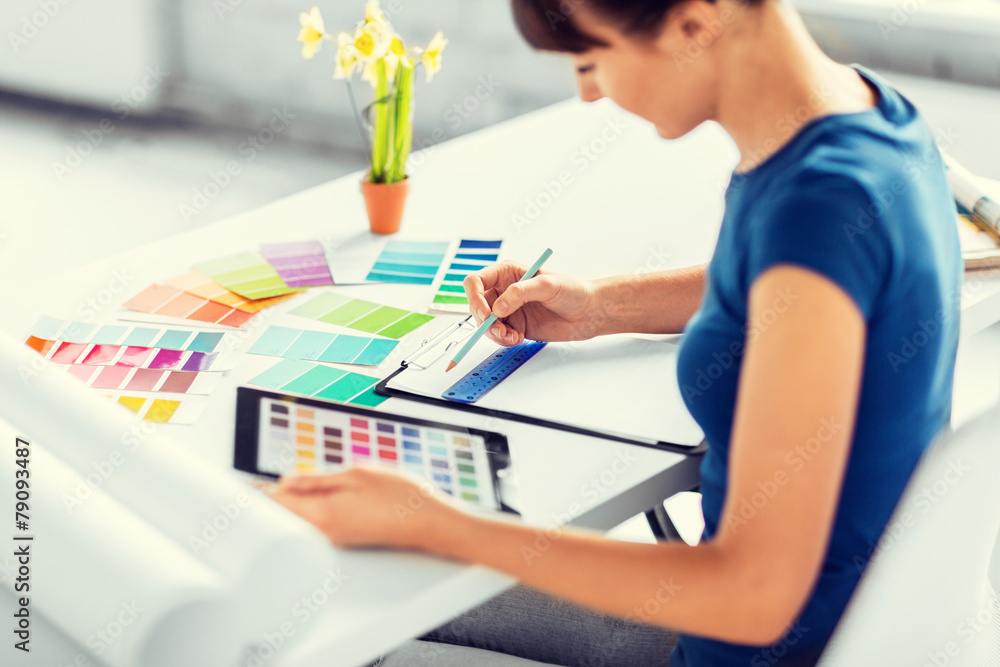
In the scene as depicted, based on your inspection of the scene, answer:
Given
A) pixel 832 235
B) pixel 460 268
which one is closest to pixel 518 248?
pixel 460 268

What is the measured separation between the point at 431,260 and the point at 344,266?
5.3 inches

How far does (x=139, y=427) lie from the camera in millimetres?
733

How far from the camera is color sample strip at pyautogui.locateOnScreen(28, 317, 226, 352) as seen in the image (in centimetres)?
120

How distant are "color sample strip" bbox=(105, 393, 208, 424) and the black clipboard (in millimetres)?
207

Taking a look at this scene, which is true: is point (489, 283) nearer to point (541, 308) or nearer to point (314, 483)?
point (541, 308)

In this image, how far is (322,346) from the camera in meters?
1.21

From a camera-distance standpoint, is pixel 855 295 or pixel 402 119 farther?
→ pixel 402 119

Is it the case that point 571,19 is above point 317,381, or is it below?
above

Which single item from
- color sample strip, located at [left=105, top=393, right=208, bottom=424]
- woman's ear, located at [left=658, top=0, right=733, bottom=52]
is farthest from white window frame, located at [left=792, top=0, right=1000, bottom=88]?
color sample strip, located at [left=105, top=393, right=208, bottom=424]

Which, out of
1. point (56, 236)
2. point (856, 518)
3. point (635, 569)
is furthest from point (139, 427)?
point (56, 236)

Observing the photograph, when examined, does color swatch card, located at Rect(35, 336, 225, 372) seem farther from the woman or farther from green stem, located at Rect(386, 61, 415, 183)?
green stem, located at Rect(386, 61, 415, 183)

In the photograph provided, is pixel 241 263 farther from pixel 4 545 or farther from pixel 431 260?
pixel 4 545

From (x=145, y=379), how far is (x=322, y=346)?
22 cm

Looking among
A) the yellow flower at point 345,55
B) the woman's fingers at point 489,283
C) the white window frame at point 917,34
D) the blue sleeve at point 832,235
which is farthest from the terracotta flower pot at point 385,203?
the white window frame at point 917,34
